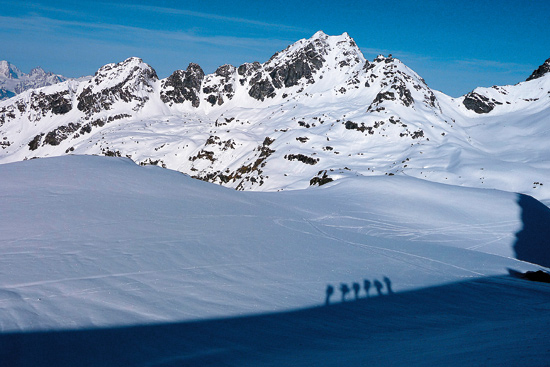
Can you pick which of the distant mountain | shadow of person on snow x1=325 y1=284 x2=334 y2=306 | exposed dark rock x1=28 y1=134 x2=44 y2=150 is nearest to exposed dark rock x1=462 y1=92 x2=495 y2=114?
the distant mountain

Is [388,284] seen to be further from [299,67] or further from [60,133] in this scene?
[60,133]

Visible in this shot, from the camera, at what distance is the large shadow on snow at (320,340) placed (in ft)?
17.7

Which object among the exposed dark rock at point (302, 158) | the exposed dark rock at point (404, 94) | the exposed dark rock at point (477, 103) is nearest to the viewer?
the exposed dark rock at point (302, 158)

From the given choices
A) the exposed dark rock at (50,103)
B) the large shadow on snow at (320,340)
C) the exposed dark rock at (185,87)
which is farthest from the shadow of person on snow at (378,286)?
the exposed dark rock at (50,103)

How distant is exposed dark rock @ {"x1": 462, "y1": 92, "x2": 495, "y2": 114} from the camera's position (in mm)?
96562

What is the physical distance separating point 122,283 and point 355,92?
10755cm

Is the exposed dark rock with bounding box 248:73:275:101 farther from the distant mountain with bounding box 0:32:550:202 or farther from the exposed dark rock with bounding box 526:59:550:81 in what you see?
the exposed dark rock with bounding box 526:59:550:81

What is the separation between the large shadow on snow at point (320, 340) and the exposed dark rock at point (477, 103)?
103005 mm

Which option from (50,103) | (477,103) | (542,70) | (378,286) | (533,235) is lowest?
(378,286)

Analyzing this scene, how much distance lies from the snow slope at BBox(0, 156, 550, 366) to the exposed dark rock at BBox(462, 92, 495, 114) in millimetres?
91610

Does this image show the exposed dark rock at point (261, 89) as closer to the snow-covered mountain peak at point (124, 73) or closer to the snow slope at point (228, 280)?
the snow-covered mountain peak at point (124, 73)

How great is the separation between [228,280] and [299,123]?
80.0 meters

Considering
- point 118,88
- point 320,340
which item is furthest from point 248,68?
Answer: point 320,340

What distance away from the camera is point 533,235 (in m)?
18.0
